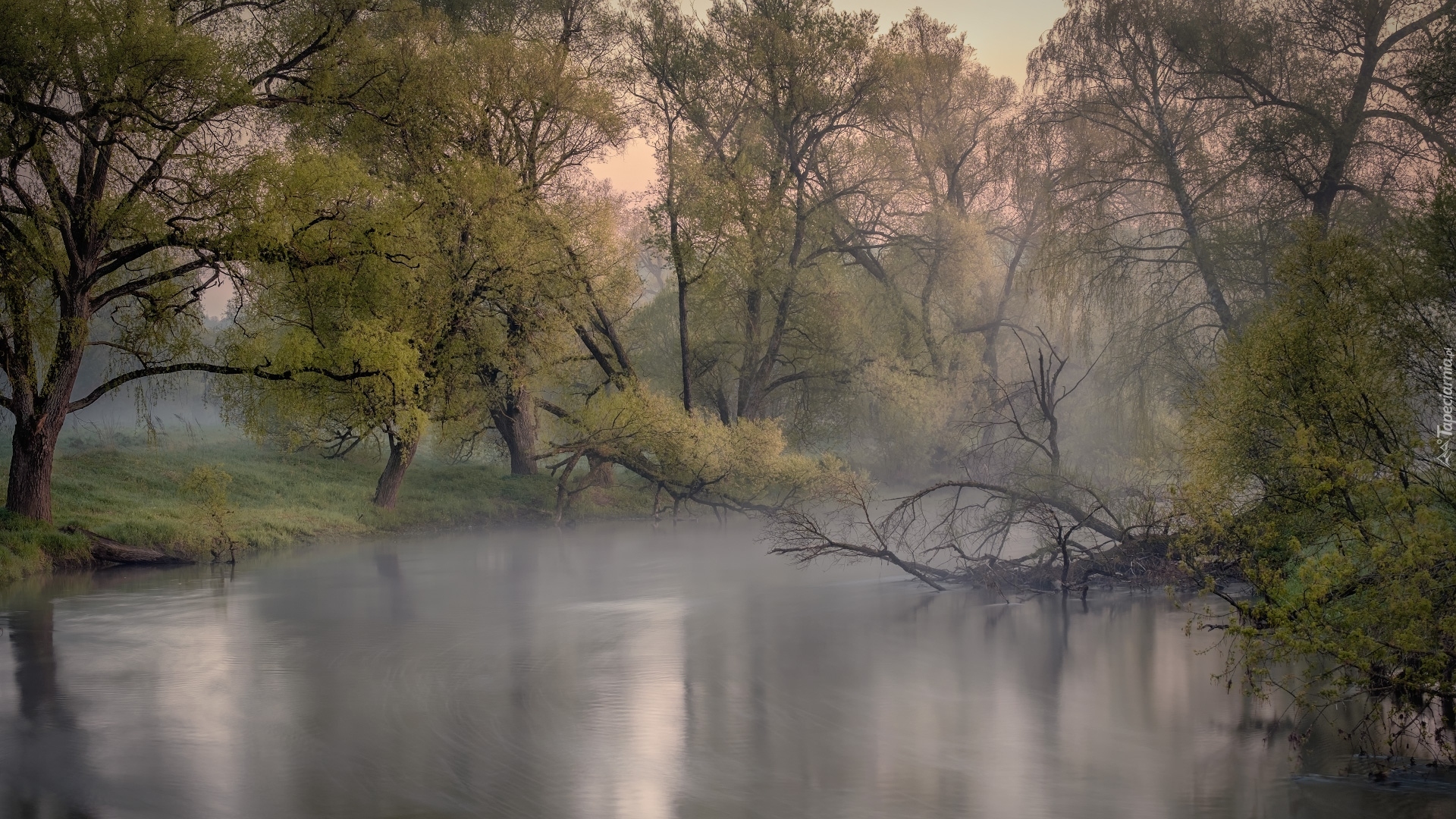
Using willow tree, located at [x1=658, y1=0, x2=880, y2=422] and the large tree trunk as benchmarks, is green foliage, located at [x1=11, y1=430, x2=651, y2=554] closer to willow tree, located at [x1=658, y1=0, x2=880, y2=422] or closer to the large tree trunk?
the large tree trunk

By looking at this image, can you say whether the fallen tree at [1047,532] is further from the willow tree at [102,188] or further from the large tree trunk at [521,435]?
the large tree trunk at [521,435]

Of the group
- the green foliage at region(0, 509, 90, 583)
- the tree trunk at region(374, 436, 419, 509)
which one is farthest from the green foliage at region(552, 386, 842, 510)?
the green foliage at region(0, 509, 90, 583)

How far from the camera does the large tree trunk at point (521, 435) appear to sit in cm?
3253

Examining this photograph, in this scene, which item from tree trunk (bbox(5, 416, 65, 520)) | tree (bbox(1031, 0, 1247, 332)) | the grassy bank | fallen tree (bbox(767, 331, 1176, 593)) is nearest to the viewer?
A: fallen tree (bbox(767, 331, 1176, 593))

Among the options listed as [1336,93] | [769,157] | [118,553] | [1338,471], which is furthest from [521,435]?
[1338,471]

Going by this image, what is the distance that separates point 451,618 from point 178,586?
19.2 feet

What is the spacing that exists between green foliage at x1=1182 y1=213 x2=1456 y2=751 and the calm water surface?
1125 mm

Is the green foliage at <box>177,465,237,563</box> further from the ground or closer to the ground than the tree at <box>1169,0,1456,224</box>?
closer to the ground

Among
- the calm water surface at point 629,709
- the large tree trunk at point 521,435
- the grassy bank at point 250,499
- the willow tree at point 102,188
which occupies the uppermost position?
the willow tree at point 102,188

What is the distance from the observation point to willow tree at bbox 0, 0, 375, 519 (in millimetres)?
18500

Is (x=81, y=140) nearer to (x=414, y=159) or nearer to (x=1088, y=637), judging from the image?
(x=414, y=159)

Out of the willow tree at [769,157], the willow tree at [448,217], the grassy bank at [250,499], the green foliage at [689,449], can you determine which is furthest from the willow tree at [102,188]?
the willow tree at [769,157]

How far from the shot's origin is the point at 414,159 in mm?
26125

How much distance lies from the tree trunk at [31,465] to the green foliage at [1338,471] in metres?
18.9
